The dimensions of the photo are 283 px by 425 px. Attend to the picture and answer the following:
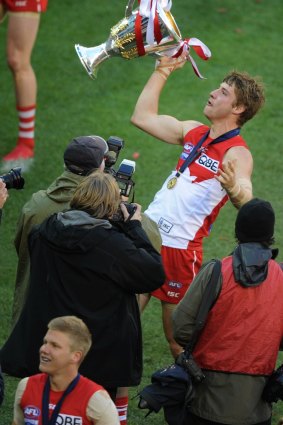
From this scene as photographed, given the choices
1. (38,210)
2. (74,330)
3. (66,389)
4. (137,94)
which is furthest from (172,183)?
(137,94)

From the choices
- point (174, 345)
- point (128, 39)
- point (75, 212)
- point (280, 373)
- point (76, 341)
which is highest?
point (128, 39)

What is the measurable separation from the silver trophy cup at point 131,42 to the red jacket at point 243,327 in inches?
68.1

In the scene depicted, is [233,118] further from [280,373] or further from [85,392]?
[85,392]

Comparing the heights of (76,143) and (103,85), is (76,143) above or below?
above

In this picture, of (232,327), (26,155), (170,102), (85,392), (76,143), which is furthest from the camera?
(170,102)

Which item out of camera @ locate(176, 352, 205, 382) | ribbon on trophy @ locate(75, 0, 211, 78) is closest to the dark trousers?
camera @ locate(176, 352, 205, 382)

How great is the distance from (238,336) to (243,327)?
48mm

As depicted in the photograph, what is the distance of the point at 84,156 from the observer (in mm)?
5387

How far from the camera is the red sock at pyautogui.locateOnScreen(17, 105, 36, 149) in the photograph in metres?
9.04

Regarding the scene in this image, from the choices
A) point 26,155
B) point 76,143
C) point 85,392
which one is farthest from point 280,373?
point 26,155

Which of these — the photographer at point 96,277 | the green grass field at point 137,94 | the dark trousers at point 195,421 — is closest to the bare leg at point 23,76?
the green grass field at point 137,94

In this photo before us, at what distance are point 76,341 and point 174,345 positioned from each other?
1.98 meters

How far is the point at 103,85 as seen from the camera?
1067 cm

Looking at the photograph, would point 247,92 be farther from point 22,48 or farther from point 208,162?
point 22,48
